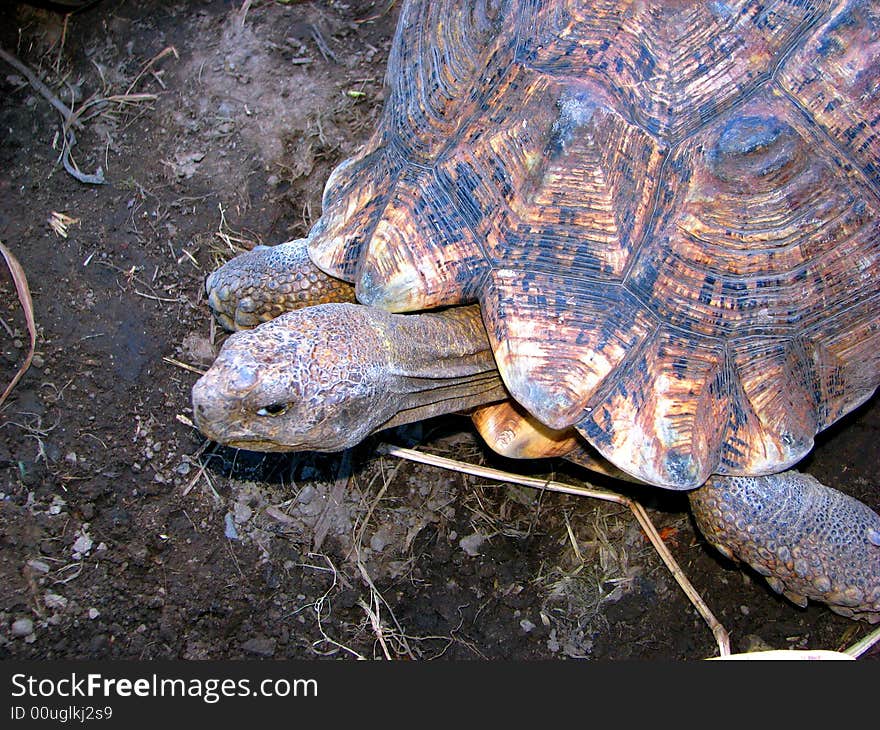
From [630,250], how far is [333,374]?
3.38 ft

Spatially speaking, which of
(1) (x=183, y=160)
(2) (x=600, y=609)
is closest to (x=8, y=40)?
(1) (x=183, y=160)

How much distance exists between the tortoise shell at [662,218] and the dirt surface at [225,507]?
34.2 inches

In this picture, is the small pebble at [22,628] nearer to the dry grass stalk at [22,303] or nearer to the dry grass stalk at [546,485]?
the dry grass stalk at [22,303]

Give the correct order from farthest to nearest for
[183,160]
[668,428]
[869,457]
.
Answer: [183,160]
[869,457]
[668,428]

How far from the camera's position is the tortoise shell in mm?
2660

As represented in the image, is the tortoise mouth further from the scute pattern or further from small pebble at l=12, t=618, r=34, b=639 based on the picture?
the scute pattern

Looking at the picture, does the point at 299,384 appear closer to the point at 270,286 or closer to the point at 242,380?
the point at 242,380

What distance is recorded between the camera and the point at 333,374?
261cm

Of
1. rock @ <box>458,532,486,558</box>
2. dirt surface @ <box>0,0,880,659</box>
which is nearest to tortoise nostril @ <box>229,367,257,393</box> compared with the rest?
dirt surface @ <box>0,0,880,659</box>

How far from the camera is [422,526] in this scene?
3455 mm

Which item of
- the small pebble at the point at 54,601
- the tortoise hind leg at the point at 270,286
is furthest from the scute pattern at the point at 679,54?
the small pebble at the point at 54,601

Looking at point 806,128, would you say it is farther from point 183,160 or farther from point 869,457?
point 183,160

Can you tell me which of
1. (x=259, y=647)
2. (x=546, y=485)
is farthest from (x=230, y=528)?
(x=546, y=485)

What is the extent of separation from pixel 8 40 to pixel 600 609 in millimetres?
4119
